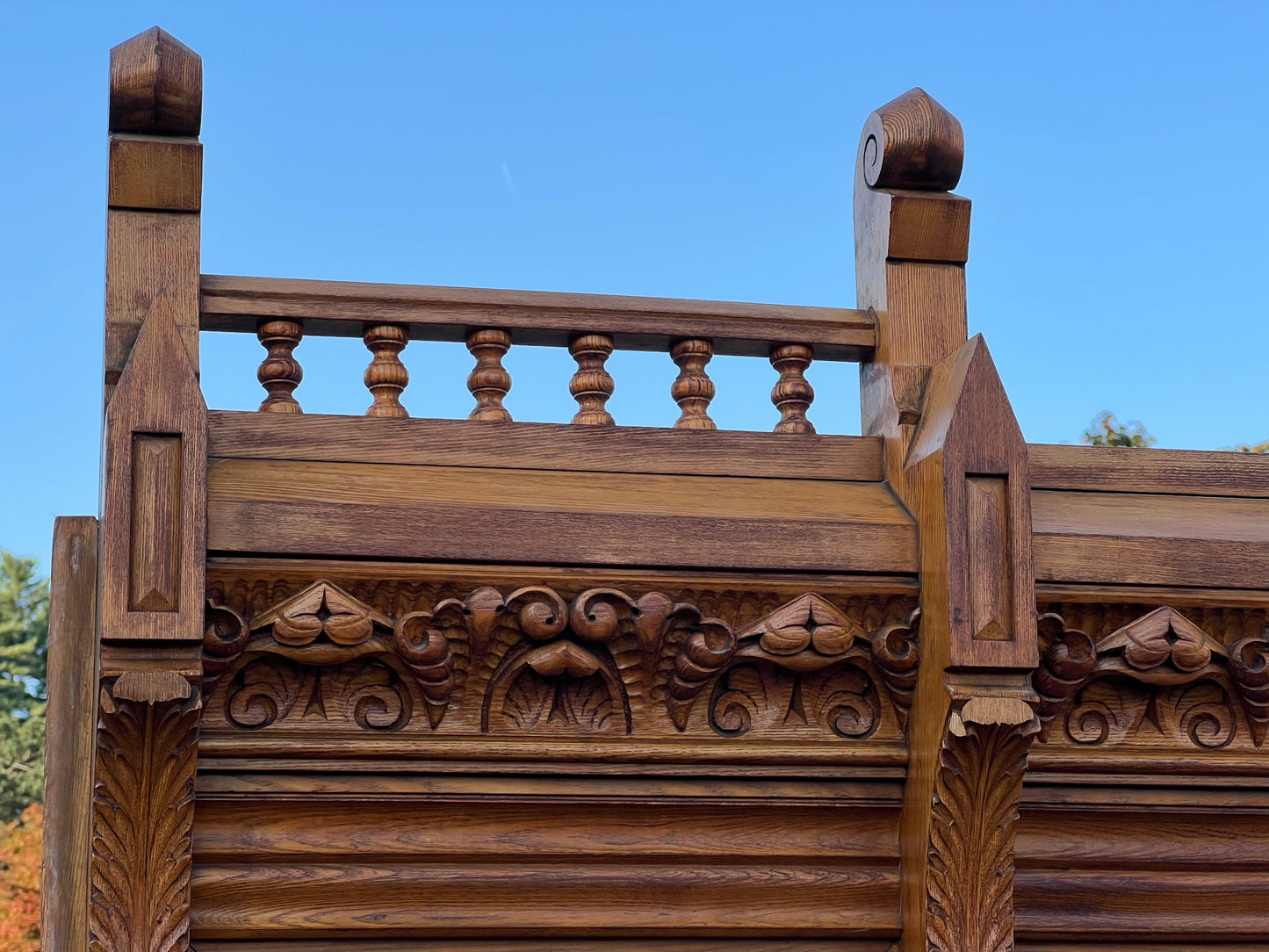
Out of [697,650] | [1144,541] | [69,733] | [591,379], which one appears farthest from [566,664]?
[1144,541]

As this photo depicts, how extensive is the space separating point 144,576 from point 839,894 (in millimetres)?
1216

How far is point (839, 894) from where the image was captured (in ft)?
7.31

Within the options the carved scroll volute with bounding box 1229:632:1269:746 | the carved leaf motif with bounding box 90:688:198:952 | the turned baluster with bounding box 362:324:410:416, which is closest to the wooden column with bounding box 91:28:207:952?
the carved leaf motif with bounding box 90:688:198:952

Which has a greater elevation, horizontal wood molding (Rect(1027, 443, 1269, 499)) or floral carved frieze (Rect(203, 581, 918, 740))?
horizontal wood molding (Rect(1027, 443, 1269, 499))

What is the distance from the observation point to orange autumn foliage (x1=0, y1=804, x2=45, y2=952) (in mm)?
11602

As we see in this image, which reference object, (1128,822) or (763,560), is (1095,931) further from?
(763,560)

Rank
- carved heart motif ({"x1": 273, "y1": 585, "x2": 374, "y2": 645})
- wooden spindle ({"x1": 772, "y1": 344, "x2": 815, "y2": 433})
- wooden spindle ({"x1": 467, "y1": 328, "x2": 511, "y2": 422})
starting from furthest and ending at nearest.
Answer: wooden spindle ({"x1": 772, "y1": 344, "x2": 815, "y2": 433}) < wooden spindle ({"x1": 467, "y1": 328, "x2": 511, "y2": 422}) < carved heart motif ({"x1": 273, "y1": 585, "x2": 374, "y2": 645})

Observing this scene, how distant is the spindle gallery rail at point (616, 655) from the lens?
2006mm

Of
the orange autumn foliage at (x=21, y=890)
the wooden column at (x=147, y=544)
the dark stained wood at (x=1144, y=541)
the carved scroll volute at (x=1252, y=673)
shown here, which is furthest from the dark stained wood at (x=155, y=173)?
A: the orange autumn foliage at (x=21, y=890)

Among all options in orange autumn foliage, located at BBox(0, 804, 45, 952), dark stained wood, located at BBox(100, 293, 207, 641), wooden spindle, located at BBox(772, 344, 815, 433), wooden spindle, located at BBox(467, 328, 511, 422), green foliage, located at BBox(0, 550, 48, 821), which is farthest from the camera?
green foliage, located at BBox(0, 550, 48, 821)

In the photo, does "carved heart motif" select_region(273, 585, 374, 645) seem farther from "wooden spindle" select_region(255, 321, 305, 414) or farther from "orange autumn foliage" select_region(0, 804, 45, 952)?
"orange autumn foliage" select_region(0, 804, 45, 952)

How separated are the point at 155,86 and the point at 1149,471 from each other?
71.5 inches

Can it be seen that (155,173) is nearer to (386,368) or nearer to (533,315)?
(386,368)

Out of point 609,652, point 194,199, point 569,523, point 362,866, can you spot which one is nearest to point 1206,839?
point 609,652
